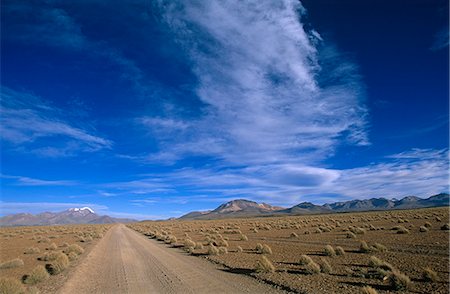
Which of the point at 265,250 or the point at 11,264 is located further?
the point at 265,250

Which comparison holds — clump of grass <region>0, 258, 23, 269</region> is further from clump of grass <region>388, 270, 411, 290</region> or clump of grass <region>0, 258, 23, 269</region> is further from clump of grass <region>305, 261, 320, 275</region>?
clump of grass <region>388, 270, 411, 290</region>

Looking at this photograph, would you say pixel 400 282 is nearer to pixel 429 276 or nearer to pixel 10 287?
pixel 429 276

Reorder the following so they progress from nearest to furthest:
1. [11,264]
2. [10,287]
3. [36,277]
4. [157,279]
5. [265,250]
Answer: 1. [10,287]
2. [157,279]
3. [36,277]
4. [11,264]
5. [265,250]

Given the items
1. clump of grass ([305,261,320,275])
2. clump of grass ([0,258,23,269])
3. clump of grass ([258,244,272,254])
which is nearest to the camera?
clump of grass ([305,261,320,275])

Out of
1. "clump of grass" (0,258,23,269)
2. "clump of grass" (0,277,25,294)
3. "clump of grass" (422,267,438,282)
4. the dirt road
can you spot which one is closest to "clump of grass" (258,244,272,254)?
the dirt road

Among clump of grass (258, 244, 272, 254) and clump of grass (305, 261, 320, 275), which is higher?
clump of grass (258, 244, 272, 254)

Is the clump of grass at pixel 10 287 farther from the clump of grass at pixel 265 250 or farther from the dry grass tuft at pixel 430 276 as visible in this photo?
the dry grass tuft at pixel 430 276

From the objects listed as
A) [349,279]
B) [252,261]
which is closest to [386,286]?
[349,279]

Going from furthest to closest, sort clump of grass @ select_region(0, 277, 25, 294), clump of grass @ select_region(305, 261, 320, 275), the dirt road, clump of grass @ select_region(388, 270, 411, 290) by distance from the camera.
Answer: clump of grass @ select_region(305, 261, 320, 275)
the dirt road
clump of grass @ select_region(0, 277, 25, 294)
clump of grass @ select_region(388, 270, 411, 290)

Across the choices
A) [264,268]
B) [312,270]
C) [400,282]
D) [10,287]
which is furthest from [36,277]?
[400,282]

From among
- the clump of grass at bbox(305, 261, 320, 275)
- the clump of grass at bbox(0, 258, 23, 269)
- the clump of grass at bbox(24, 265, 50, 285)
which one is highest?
the clump of grass at bbox(0, 258, 23, 269)

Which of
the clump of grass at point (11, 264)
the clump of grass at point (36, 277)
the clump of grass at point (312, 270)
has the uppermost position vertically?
the clump of grass at point (11, 264)

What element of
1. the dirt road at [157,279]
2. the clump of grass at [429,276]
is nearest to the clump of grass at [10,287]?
the dirt road at [157,279]

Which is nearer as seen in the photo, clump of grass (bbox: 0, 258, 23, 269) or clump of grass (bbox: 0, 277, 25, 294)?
clump of grass (bbox: 0, 277, 25, 294)
